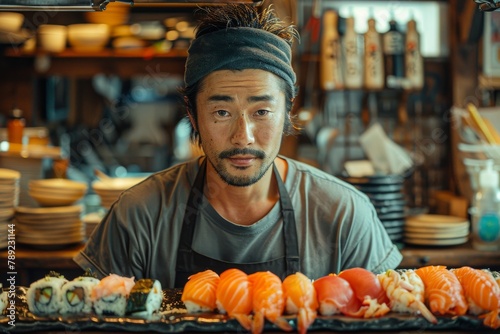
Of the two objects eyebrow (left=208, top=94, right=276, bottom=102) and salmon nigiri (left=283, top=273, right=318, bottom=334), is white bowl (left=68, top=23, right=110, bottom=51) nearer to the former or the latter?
eyebrow (left=208, top=94, right=276, bottom=102)

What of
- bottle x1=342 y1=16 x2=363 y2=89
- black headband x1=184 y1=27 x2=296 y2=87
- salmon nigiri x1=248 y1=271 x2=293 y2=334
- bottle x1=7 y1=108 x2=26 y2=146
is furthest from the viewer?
bottle x1=342 y1=16 x2=363 y2=89

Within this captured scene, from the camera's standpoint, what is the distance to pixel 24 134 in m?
4.73

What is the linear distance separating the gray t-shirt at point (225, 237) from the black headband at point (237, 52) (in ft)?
1.81

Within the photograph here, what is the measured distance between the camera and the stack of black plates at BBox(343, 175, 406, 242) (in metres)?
3.94

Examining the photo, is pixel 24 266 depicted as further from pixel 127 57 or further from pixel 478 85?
pixel 478 85

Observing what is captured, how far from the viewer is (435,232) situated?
4.04 meters

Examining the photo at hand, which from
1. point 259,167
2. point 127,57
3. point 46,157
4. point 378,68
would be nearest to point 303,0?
point 378,68

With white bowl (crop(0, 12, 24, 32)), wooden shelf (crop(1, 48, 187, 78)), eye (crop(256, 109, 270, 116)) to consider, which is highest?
white bowl (crop(0, 12, 24, 32))

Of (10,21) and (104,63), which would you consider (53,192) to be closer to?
(104,63)

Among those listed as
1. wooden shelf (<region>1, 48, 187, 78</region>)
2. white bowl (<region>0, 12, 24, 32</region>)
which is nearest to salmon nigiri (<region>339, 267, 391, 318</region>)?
wooden shelf (<region>1, 48, 187, 78</region>)

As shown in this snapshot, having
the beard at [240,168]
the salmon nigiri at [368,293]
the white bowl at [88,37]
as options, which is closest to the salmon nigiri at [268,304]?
the salmon nigiri at [368,293]

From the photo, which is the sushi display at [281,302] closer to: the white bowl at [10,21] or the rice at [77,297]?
the rice at [77,297]

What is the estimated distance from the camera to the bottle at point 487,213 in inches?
155

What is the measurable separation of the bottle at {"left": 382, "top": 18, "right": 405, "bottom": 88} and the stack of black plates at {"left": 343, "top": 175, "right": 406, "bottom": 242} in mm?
1007
